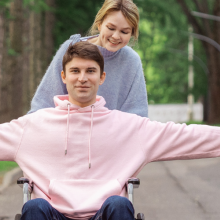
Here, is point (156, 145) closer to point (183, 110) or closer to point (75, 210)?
point (75, 210)

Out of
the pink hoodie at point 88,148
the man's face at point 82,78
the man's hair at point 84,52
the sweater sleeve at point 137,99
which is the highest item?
the man's hair at point 84,52

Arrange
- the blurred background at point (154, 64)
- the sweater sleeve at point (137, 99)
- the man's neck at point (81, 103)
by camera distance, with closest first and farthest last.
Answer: the man's neck at point (81, 103)
the sweater sleeve at point (137, 99)
the blurred background at point (154, 64)

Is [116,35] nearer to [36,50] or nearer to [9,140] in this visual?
[9,140]

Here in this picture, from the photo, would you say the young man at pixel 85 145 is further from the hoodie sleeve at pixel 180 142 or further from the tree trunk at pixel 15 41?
the tree trunk at pixel 15 41

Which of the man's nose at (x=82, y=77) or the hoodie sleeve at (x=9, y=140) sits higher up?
the man's nose at (x=82, y=77)

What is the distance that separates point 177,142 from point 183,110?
4493cm

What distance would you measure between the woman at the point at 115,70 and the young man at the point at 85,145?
0.42 metres

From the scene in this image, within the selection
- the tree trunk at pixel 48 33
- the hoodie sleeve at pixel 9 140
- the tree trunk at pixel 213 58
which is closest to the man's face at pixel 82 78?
the hoodie sleeve at pixel 9 140

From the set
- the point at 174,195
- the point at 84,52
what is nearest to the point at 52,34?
the point at 174,195

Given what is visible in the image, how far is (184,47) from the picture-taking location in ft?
131

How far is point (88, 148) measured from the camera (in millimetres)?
3242

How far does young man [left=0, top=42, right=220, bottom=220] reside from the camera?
3.20m

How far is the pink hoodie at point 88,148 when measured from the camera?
321 centimetres

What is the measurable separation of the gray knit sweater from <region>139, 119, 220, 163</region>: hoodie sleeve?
553mm
